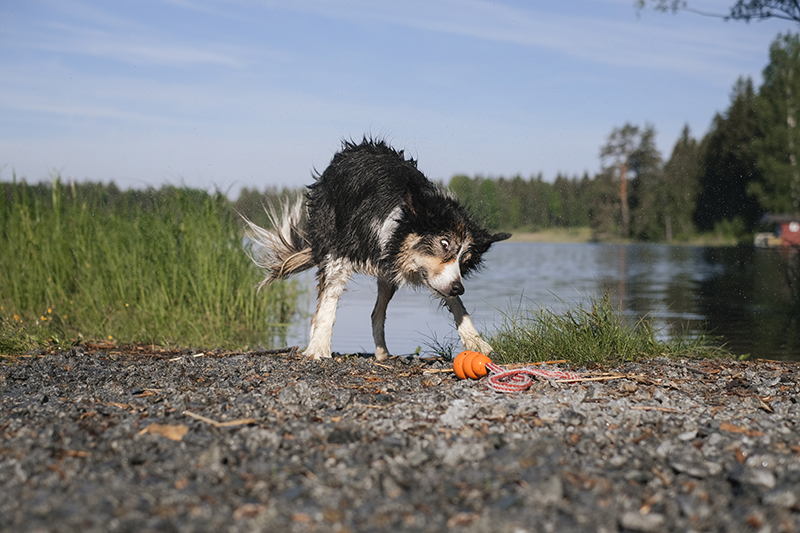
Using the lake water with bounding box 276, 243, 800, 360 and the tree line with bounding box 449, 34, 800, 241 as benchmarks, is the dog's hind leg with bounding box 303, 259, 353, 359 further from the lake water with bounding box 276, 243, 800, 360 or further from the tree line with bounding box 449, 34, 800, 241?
the tree line with bounding box 449, 34, 800, 241

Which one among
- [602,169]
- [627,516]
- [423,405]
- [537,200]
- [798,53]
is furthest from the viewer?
[537,200]

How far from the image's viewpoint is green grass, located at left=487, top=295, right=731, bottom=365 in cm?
568

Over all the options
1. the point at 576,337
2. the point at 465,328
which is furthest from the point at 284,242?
the point at 576,337

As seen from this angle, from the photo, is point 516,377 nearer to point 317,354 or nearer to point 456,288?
point 456,288

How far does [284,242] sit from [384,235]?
5.80 ft

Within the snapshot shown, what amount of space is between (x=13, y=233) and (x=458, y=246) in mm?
6416

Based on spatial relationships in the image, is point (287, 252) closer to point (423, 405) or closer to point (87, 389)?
point (87, 389)

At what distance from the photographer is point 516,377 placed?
4668mm

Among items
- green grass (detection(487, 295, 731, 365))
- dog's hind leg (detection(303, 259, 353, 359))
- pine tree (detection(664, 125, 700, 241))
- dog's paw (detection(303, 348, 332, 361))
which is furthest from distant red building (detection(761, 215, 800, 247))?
dog's paw (detection(303, 348, 332, 361))

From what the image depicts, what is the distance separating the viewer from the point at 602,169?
215ft

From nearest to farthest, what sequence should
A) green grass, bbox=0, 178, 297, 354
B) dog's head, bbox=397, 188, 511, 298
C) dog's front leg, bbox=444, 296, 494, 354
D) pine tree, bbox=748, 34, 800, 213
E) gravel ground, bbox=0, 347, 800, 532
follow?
gravel ground, bbox=0, 347, 800, 532 < dog's head, bbox=397, 188, 511, 298 < dog's front leg, bbox=444, 296, 494, 354 < green grass, bbox=0, 178, 297, 354 < pine tree, bbox=748, 34, 800, 213

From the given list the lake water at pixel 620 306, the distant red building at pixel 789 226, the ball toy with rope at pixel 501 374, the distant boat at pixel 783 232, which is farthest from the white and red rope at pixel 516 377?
the distant red building at pixel 789 226

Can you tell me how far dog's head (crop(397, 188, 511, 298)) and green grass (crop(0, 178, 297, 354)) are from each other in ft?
11.0

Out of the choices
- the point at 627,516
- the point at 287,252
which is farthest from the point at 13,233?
the point at 627,516
